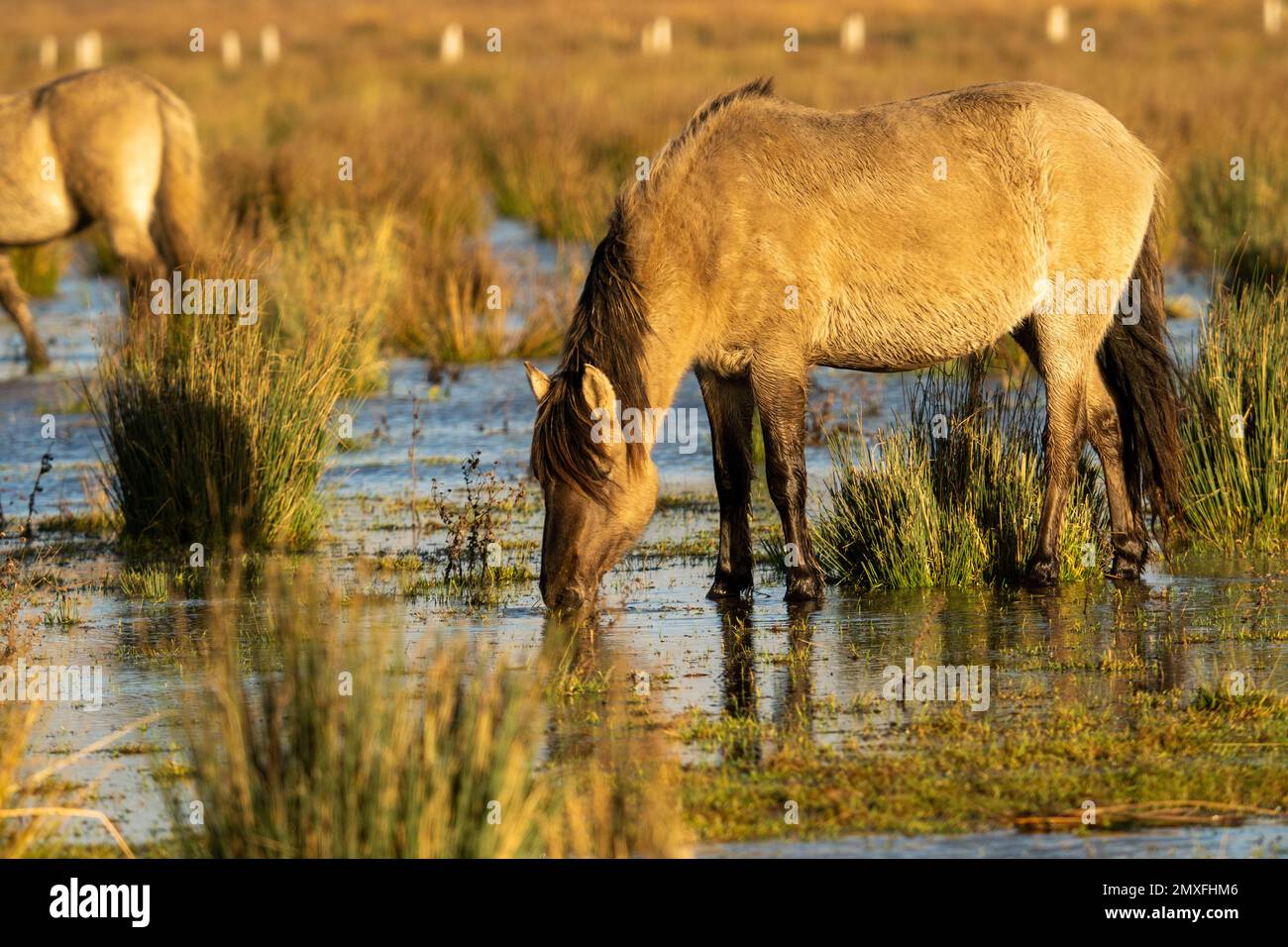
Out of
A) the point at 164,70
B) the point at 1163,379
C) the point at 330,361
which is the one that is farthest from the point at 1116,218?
the point at 164,70

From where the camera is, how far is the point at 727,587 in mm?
8445

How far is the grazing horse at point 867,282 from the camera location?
7.96m

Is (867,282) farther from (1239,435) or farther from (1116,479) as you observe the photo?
(1239,435)

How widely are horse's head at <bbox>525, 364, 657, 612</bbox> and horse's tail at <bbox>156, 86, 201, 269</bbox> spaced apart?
27.3 ft

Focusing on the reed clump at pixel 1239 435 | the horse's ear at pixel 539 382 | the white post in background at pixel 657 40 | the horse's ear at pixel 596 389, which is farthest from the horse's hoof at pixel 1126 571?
the white post in background at pixel 657 40

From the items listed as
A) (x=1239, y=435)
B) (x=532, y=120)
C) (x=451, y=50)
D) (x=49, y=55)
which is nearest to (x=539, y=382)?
(x=1239, y=435)

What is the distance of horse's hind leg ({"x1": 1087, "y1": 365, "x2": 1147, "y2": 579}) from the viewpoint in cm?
866

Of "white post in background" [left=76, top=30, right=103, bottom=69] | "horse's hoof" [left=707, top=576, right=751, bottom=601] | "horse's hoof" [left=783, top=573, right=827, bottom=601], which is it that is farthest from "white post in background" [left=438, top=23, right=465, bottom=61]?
"horse's hoof" [left=783, top=573, right=827, bottom=601]

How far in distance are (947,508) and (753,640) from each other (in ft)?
4.74

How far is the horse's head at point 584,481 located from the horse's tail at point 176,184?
8317mm

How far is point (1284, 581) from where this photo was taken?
827 cm

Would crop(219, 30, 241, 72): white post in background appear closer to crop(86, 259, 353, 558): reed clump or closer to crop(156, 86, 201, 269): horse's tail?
crop(156, 86, 201, 269): horse's tail

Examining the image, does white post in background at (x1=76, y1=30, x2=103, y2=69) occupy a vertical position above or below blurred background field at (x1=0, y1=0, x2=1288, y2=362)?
above
